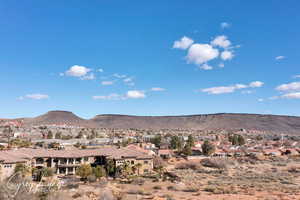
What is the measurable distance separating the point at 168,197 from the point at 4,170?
2323cm

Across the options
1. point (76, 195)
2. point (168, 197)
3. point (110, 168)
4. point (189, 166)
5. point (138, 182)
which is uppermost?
point (76, 195)

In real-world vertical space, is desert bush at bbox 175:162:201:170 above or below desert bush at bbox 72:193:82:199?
below

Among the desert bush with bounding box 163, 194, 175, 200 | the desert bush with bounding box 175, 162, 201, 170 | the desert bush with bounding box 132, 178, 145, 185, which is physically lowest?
the desert bush with bounding box 175, 162, 201, 170

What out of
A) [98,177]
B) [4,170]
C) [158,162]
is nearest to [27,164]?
[4,170]

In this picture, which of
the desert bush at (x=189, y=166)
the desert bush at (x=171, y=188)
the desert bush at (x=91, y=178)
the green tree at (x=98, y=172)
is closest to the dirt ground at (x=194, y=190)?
the desert bush at (x=171, y=188)

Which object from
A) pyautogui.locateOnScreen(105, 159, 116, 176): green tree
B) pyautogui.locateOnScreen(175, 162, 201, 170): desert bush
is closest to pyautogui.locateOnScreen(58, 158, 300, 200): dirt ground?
pyautogui.locateOnScreen(105, 159, 116, 176): green tree

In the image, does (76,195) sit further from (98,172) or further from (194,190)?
(194,190)

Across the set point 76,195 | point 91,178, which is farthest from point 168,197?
point 91,178

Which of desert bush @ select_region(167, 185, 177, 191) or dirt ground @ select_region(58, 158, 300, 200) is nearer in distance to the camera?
dirt ground @ select_region(58, 158, 300, 200)

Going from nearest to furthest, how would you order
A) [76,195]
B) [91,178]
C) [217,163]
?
[76,195] < [91,178] < [217,163]

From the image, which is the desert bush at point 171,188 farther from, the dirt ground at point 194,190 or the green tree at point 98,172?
the green tree at point 98,172

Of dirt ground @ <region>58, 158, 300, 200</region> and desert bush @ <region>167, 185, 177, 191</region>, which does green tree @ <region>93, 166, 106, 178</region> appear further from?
desert bush @ <region>167, 185, 177, 191</region>

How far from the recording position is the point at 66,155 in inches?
1841

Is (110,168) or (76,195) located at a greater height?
(76,195)
